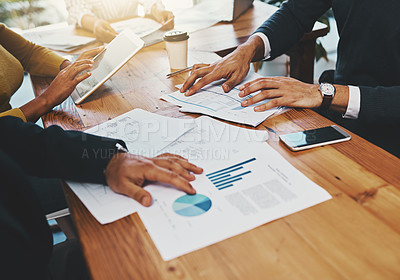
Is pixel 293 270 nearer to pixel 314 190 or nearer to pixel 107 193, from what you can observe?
pixel 314 190

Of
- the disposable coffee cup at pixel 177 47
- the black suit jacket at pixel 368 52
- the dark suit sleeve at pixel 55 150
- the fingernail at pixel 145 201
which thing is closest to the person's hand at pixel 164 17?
the disposable coffee cup at pixel 177 47

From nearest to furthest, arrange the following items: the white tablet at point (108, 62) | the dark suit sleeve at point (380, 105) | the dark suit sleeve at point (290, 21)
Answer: the dark suit sleeve at point (380, 105)
the white tablet at point (108, 62)
the dark suit sleeve at point (290, 21)

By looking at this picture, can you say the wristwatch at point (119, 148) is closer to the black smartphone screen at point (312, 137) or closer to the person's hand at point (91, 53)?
the black smartphone screen at point (312, 137)

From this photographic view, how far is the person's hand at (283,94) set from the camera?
974mm

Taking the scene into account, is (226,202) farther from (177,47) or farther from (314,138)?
(177,47)

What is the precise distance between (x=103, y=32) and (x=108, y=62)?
49cm

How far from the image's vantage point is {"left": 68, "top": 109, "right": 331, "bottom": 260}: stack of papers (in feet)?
1.94

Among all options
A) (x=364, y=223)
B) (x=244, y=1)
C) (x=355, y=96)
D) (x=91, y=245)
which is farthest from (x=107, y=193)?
(x=244, y=1)

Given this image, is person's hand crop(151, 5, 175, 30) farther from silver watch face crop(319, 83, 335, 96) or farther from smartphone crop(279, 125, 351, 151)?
smartphone crop(279, 125, 351, 151)

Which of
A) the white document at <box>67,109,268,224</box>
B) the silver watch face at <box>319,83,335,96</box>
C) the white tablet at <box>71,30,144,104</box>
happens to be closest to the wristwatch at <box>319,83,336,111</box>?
the silver watch face at <box>319,83,335,96</box>

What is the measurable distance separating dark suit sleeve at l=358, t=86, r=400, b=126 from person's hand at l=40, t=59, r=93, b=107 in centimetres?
89

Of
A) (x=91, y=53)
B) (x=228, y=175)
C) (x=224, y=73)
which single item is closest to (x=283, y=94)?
(x=224, y=73)

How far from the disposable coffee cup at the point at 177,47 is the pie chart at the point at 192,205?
784 millimetres

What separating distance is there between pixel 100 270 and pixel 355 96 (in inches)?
33.1
